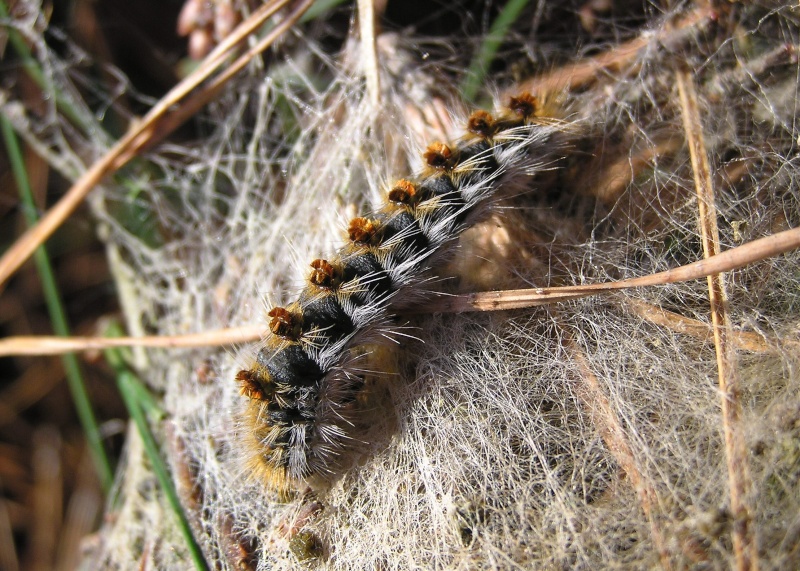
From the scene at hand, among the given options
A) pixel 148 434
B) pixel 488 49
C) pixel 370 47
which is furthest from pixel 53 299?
pixel 488 49

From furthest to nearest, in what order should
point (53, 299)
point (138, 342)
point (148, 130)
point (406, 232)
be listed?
point (53, 299) < point (148, 130) < point (138, 342) < point (406, 232)

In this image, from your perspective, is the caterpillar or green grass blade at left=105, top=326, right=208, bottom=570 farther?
green grass blade at left=105, top=326, right=208, bottom=570

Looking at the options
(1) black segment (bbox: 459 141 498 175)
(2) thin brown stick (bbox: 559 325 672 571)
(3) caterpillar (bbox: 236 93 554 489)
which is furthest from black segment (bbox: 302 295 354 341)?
(2) thin brown stick (bbox: 559 325 672 571)

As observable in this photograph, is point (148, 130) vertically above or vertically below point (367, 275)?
above

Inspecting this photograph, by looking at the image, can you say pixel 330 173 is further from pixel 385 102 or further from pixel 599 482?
pixel 599 482

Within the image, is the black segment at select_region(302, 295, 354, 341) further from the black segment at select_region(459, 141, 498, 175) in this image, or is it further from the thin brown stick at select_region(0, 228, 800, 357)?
the black segment at select_region(459, 141, 498, 175)

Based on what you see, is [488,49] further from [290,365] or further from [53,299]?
[53,299]

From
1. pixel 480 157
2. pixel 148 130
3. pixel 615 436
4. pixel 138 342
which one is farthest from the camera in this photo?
pixel 148 130

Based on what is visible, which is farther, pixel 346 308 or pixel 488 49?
pixel 488 49
